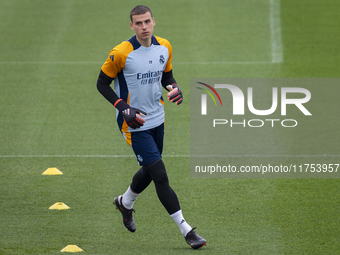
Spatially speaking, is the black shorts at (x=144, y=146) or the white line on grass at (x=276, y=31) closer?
the black shorts at (x=144, y=146)

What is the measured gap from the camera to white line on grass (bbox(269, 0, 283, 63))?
37.9 feet

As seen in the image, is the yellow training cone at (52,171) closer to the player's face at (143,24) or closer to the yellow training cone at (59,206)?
the yellow training cone at (59,206)

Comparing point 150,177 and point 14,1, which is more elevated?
point 14,1

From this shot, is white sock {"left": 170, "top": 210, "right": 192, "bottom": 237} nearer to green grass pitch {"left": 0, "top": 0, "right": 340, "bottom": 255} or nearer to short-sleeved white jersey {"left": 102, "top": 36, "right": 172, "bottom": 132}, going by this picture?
green grass pitch {"left": 0, "top": 0, "right": 340, "bottom": 255}

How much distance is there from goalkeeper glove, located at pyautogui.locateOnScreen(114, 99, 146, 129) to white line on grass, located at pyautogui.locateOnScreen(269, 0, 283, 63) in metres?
6.99

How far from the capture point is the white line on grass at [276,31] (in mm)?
11562

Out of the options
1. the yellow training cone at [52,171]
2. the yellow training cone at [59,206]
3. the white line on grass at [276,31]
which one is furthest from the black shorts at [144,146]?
the white line on grass at [276,31]

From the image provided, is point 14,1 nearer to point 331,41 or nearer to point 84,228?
point 331,41

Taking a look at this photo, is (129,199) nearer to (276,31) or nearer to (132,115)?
(132,115)

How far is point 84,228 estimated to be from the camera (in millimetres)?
5410

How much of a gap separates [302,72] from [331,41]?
2.09m

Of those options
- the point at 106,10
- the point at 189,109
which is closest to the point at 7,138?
the point at 189,109

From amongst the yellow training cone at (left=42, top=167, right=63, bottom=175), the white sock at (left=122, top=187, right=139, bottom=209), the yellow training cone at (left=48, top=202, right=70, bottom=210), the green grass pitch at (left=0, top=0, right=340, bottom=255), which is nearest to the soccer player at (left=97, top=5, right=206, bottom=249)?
the white sock at (left=122, top=187, right=139, bottom=209)

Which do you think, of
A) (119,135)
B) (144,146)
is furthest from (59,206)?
(119,135)
